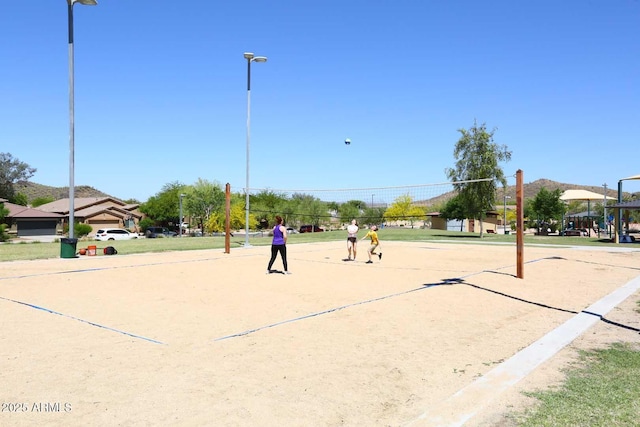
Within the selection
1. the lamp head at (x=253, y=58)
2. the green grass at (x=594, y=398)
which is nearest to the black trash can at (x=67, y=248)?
the lamp head at (x=253, y=58)

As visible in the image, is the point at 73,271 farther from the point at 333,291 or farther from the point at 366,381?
the point at 366,381

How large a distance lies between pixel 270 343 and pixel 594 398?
138 inches

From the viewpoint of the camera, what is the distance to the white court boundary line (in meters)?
3.71

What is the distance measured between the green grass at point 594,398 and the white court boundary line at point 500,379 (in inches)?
13.9

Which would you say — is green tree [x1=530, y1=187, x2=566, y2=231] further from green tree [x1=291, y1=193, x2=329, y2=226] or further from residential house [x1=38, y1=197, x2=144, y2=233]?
residential house [x1=38, y1=197, x2=144, y2=233]

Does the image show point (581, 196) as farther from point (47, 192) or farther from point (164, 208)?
point (47, 192)

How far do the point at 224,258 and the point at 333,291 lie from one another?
8246 mm

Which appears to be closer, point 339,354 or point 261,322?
point 339,354

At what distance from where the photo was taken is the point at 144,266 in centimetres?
1441

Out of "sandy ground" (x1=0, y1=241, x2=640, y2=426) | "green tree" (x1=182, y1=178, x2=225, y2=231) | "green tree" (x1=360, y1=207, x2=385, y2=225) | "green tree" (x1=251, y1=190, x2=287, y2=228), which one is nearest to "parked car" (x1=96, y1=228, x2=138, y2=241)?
"green tree" (x1=182, y1=178, x2=225, y2=231)

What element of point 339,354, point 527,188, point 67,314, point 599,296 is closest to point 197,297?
point 67,314

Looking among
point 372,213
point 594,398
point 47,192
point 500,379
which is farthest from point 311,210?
point 47,192

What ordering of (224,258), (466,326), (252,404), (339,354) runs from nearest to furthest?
(252,404) → (339,354) → (466,326) → (224,258)

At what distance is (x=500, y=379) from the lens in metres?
4.57
